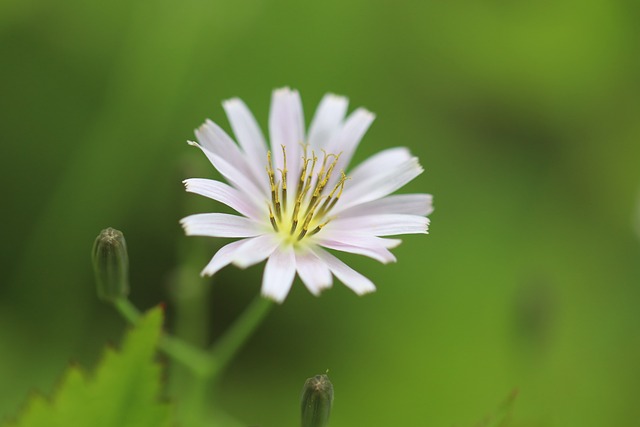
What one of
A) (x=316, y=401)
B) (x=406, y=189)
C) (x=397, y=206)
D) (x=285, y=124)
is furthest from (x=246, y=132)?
(x=406, y=189)

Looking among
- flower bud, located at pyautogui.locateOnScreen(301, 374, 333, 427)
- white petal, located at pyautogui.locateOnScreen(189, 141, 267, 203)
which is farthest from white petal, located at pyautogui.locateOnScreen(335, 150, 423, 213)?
flower bud, located at pyautogui.locateOnScreen(301, 374, 333, 427)

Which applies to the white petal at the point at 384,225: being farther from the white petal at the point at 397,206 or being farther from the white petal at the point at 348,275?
the white petal at the point at 348,275

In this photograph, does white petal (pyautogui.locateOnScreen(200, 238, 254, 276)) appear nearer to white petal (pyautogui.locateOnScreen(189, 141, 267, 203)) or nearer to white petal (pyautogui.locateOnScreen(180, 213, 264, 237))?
white petal (pyautogui.locateOnScreen(180, 213, 264, 237))

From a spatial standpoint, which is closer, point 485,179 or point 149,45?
point 149,45

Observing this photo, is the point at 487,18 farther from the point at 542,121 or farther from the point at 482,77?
the point at 542,121

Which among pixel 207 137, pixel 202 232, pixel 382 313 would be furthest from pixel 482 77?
pixel 202 232

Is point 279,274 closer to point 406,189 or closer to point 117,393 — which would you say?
point 117,393
